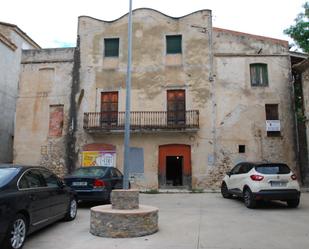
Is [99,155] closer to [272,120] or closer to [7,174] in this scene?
[272,120]

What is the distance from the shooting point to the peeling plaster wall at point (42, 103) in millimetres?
20422

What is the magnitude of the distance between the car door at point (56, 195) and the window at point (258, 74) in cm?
1495

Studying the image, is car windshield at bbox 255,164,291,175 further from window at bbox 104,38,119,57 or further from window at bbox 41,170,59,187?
window at bbox 104,38,119,57

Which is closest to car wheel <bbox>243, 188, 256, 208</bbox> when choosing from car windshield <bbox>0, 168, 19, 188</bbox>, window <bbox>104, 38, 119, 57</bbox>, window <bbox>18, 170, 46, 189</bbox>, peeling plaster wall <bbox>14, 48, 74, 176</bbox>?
window <bbox>18, 170, 46, 189</bbox>

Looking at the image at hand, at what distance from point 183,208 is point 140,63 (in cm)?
1193

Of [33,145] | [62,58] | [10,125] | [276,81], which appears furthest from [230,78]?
[10,125]

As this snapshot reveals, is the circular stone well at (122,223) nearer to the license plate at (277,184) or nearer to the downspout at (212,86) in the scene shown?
the license plate at (277,184)

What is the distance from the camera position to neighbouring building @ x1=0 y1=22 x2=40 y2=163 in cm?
2292

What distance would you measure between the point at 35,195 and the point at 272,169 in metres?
7.29

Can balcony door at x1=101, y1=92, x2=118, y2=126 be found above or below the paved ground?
above

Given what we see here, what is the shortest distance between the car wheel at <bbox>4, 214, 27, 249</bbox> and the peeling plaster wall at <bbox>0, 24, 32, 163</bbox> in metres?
18.3

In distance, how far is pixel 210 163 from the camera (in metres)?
19.1

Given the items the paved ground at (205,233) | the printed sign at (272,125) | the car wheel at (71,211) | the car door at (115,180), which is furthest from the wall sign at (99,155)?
the car wheel at (71,211)

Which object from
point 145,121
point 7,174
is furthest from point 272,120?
point 7,174
